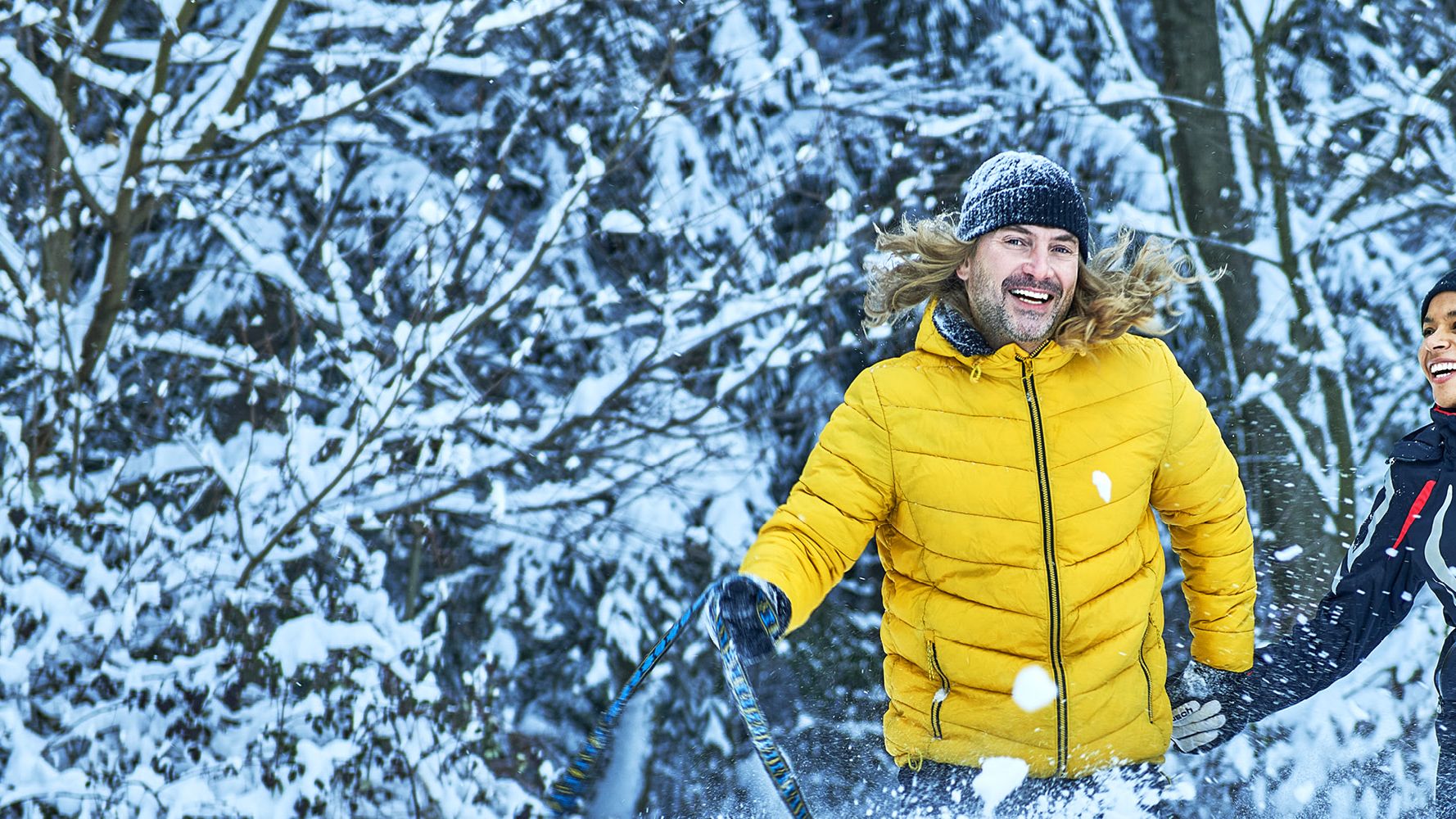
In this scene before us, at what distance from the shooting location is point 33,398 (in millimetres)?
4395

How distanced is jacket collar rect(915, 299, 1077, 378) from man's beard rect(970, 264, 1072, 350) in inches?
0.9

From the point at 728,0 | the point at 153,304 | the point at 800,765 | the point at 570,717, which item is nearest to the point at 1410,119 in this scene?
the point at 728,0

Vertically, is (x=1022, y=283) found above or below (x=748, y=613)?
above

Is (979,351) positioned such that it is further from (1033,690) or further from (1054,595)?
(1033,690)

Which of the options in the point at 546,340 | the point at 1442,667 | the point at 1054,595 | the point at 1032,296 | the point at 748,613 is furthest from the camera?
the point at 546,340

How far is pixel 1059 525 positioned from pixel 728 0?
14.7ft

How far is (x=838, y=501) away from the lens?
2.12 m

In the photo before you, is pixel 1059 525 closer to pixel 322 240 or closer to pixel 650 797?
pixel 322 240

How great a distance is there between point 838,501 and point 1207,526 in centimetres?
75

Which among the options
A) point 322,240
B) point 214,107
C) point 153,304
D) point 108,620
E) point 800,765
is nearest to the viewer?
point 108,620

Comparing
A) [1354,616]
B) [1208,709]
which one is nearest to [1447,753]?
[1354,616]

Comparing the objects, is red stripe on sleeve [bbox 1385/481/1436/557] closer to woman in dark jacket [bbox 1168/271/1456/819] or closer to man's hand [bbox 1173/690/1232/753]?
woman in dark jacket [bbox 1168/271/1456/819]

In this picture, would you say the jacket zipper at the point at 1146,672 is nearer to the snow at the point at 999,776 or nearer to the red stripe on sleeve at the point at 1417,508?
the snow at the point at 999,776

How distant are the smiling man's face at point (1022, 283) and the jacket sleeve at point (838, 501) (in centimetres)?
26
